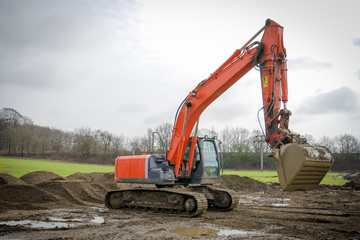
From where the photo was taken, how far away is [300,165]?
617 cm

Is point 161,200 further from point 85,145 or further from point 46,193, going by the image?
point 85,145

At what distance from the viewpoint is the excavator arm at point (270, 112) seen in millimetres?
6359

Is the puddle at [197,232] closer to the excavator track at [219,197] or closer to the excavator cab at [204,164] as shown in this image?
the excavator cab at [204,164]

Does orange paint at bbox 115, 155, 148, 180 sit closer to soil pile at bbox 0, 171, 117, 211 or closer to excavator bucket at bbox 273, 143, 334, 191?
soil pile at bbox 0, 171, 117, 211

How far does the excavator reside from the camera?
21.3ft

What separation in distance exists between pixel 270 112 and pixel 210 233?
3079mm

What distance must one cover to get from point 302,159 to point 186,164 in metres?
4.27

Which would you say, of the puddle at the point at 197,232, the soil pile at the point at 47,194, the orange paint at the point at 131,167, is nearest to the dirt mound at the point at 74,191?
the soil pile at the point at 47,194

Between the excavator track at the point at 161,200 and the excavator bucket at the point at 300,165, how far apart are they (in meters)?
2.84

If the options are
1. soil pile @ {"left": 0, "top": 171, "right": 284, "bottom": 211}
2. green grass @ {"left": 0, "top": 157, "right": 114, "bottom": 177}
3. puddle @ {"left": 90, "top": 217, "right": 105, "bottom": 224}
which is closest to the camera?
puddle @ {"left": 90, "top": 217, "right": 105, "bottom": 224}

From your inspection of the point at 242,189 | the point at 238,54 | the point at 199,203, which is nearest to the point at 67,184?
the point at 199,203

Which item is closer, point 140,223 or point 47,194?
point 140,223

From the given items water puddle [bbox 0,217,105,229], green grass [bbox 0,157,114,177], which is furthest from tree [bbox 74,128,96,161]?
water puddle [bbox 0,217,105,229]

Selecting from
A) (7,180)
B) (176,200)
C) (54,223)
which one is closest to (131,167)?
(176,200)
